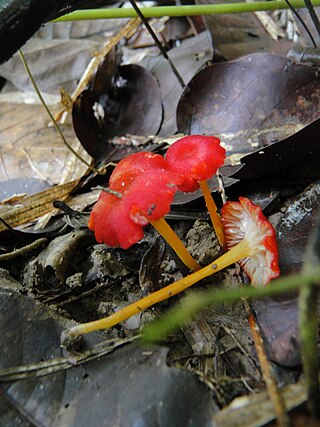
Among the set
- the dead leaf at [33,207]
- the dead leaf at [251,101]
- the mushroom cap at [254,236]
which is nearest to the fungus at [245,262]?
the mushroom cap at [254,236]

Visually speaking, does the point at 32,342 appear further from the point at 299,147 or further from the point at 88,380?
the point at 299,147

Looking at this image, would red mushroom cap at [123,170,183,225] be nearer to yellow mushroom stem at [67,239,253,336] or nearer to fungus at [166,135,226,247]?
fungus at [166,135,226,247]

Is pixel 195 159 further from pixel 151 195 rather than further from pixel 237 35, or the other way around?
pixel 237 35

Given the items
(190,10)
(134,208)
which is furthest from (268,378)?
(190,10)

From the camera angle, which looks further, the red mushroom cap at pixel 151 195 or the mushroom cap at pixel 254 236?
the mushroom cap at pixel 254 236

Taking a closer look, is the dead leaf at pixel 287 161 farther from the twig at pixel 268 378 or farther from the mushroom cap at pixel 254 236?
the twig at pixel 268 378

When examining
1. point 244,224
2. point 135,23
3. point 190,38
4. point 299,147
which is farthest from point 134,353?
point 135,23
